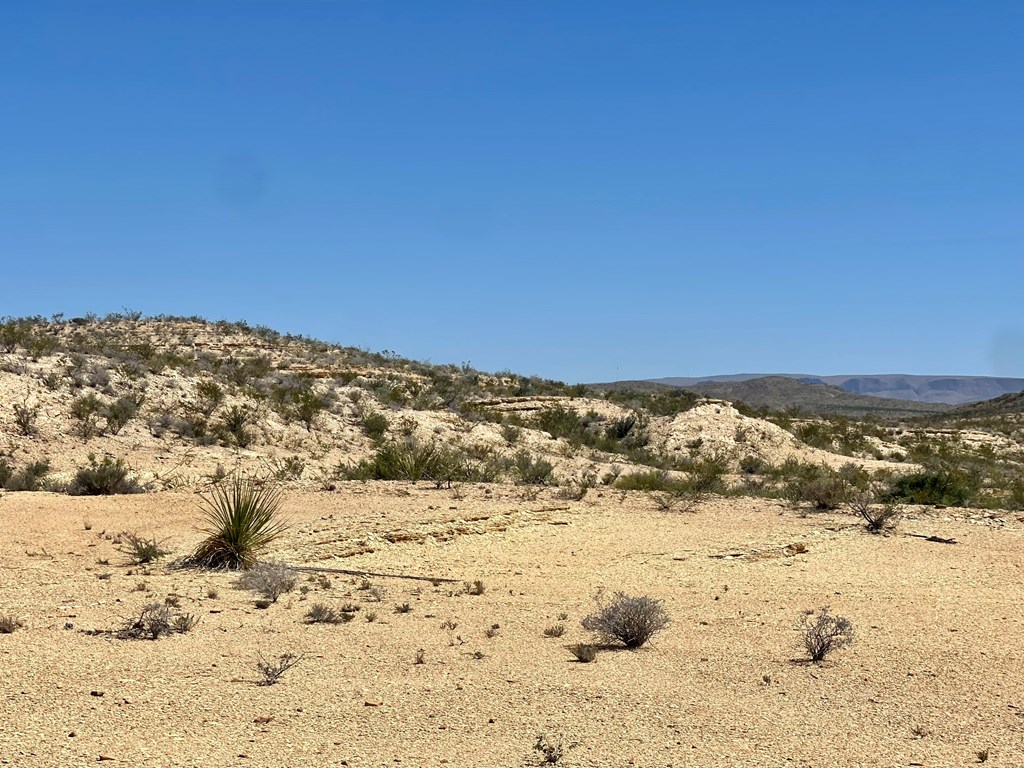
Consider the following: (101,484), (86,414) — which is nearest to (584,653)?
(101,484)

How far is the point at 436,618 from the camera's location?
9.59 metres

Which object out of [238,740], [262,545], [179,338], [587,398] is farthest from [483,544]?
[179,338]

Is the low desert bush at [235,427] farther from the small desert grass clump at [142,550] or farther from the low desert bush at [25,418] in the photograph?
the small desert grass clump at [142,550]

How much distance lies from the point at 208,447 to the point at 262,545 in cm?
1085

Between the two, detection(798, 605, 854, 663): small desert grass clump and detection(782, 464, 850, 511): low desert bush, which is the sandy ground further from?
detection(782, 464, 850, 511): low desert bush

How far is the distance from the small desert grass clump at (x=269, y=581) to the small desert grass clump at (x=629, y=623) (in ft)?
11.6

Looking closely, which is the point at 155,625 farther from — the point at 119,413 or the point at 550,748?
the point at 119,413

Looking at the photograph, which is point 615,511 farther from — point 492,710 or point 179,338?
point 179,338

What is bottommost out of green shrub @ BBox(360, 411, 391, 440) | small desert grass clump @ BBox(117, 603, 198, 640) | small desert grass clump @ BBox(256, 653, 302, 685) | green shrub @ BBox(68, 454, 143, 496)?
small desert grass clump @ BBox(256, 653, 302, 685)

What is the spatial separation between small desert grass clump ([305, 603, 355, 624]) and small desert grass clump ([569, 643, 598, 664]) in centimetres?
235

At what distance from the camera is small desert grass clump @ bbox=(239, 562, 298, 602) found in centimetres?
1020

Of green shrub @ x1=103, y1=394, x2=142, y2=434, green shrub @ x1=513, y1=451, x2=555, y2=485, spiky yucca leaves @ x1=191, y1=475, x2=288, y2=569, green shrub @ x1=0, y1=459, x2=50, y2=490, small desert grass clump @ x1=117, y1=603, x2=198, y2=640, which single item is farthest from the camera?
green shrub @ x1=103, y1=394, x2=142, y2=434

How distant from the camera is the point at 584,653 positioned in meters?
8.11

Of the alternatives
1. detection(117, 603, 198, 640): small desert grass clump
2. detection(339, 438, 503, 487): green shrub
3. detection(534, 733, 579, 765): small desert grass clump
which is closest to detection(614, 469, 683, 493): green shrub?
detection(339, 438, 503, 487): green shrub
